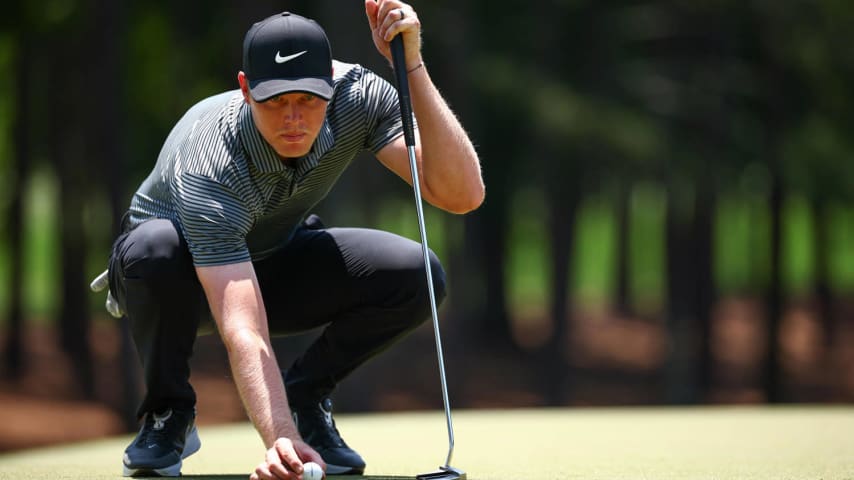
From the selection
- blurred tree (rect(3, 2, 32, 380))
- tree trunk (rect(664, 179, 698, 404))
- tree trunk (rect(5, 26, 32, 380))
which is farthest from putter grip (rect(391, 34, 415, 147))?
tree trunk (rect(664, 179, 698, 404))

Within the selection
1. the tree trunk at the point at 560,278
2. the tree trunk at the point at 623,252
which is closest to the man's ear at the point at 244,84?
the tree trunk at the point at 560,278

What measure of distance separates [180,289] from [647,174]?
10.5 m

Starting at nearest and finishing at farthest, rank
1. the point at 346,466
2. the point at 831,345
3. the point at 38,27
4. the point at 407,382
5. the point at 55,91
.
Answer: the point at 346,466 → the point at 38,27 → the point at 55,91 → the point at 407,382 → the point at 831,345

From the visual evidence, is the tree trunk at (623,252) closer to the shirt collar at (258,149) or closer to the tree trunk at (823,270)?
the tree trunk at (823,270)

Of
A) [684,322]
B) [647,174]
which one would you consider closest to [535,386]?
[684,322]

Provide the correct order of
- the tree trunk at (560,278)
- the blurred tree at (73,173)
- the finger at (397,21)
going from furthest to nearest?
the tree trunk at (560,278) < the blurred tree at (73,173) < the finger at (397,21)

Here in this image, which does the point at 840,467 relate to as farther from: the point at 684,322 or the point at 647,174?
the point at 684,322

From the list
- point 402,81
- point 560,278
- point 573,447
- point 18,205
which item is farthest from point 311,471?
point 18,205

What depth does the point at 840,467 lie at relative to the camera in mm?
3789

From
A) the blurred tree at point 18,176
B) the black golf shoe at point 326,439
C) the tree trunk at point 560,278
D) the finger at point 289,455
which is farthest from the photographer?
the tree trunk at point 560,278

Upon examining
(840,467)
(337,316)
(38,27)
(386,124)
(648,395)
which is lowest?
(648,395)

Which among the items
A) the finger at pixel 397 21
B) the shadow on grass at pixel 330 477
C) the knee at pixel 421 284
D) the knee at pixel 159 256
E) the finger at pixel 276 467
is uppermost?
the finger at pixel 397 21

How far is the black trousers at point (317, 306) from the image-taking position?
11.5ft

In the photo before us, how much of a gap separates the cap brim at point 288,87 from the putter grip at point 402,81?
0.24 metres
